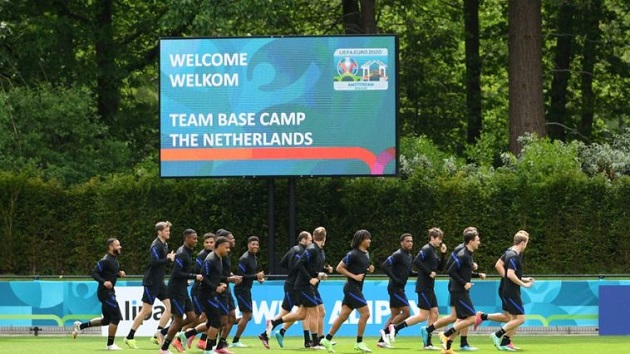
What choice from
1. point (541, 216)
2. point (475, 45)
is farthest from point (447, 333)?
point (475, 45)

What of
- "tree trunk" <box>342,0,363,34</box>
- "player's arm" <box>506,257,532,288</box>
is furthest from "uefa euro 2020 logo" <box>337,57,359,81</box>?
"tree trunk" <box>342,0,363,34</box>

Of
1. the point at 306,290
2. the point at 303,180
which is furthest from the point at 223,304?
the point at 303,180

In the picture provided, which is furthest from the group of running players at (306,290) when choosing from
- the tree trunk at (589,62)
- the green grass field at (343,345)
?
the tree trunk at (589,62)

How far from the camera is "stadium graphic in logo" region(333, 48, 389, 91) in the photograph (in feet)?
101

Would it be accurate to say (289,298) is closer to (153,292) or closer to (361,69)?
(153,292)

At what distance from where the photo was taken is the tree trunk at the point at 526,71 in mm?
38906

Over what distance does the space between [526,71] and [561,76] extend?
30.8ft

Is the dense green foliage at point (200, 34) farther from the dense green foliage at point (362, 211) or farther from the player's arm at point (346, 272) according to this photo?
the player's arm at point (346, 272)

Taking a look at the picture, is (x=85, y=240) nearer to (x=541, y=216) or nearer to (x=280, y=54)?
(x=280, y=54)

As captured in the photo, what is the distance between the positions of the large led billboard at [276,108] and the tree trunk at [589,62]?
1607 centimetres

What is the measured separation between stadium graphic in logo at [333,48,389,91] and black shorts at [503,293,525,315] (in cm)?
844

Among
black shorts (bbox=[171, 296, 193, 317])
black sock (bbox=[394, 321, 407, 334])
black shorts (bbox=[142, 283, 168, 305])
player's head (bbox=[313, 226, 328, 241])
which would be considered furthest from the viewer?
black shorts (bbox=[142, 283, 168, 305])

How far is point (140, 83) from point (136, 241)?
1088cm

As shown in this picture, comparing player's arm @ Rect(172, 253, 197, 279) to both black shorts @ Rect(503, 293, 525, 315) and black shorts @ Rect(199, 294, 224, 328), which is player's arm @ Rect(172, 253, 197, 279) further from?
black shorts @ Rect(503, 293, 525, 315)
